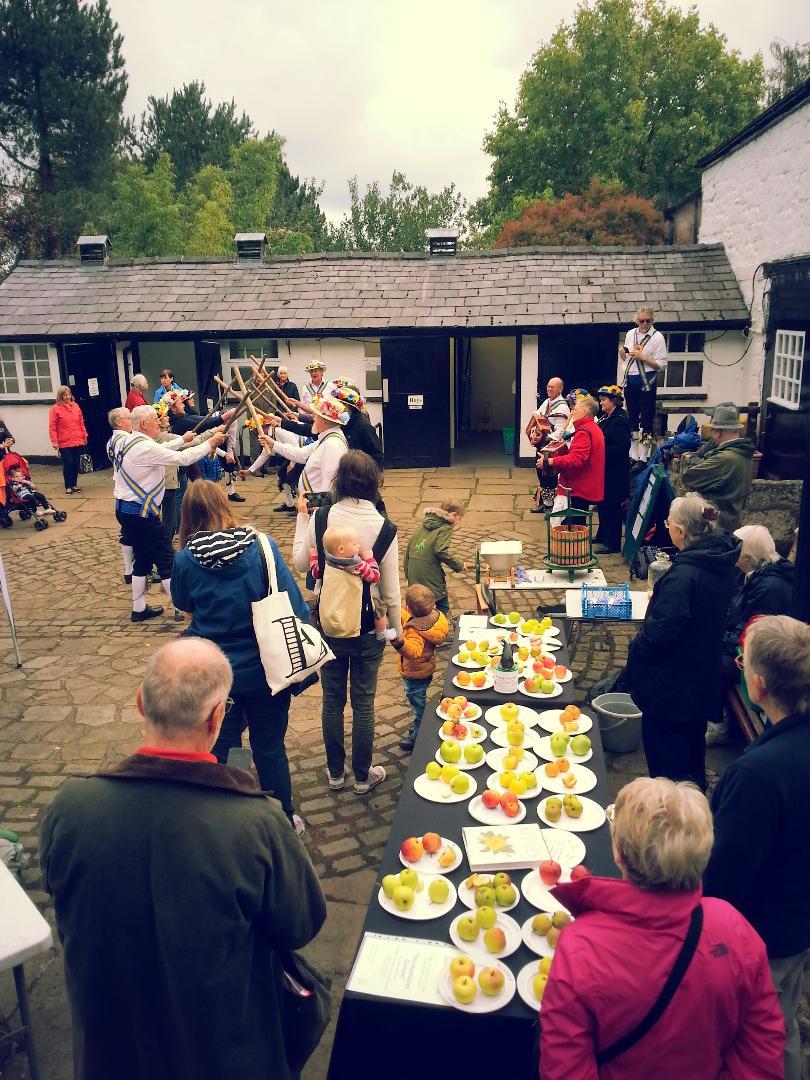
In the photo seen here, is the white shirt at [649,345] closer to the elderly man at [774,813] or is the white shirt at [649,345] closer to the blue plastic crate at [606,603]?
the blue plastic crate at [606,603]

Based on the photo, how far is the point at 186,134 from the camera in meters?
43.1

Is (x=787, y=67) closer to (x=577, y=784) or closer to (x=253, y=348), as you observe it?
(x=253, y=348)

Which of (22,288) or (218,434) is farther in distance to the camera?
(22,288)

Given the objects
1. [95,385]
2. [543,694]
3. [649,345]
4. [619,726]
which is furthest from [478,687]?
[95,385]

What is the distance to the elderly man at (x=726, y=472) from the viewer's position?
7895 mm

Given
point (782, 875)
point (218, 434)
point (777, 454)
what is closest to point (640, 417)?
point (777, 454)

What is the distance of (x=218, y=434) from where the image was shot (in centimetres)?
773

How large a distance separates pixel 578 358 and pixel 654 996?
14671 mm

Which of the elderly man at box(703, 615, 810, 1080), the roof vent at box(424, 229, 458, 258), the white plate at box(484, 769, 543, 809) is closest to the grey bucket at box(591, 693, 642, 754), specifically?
the white plate at box(484, 769, 543, 809)

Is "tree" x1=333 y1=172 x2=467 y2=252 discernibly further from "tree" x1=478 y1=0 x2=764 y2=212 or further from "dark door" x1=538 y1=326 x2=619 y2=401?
"dark door" x1=538 y1=326 x2=619 y2=401

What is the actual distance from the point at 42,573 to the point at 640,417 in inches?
365

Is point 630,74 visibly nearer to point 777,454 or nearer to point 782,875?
point 777,454

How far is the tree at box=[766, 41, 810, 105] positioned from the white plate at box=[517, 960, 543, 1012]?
46440mm

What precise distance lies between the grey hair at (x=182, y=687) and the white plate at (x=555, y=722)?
2.35 meters
